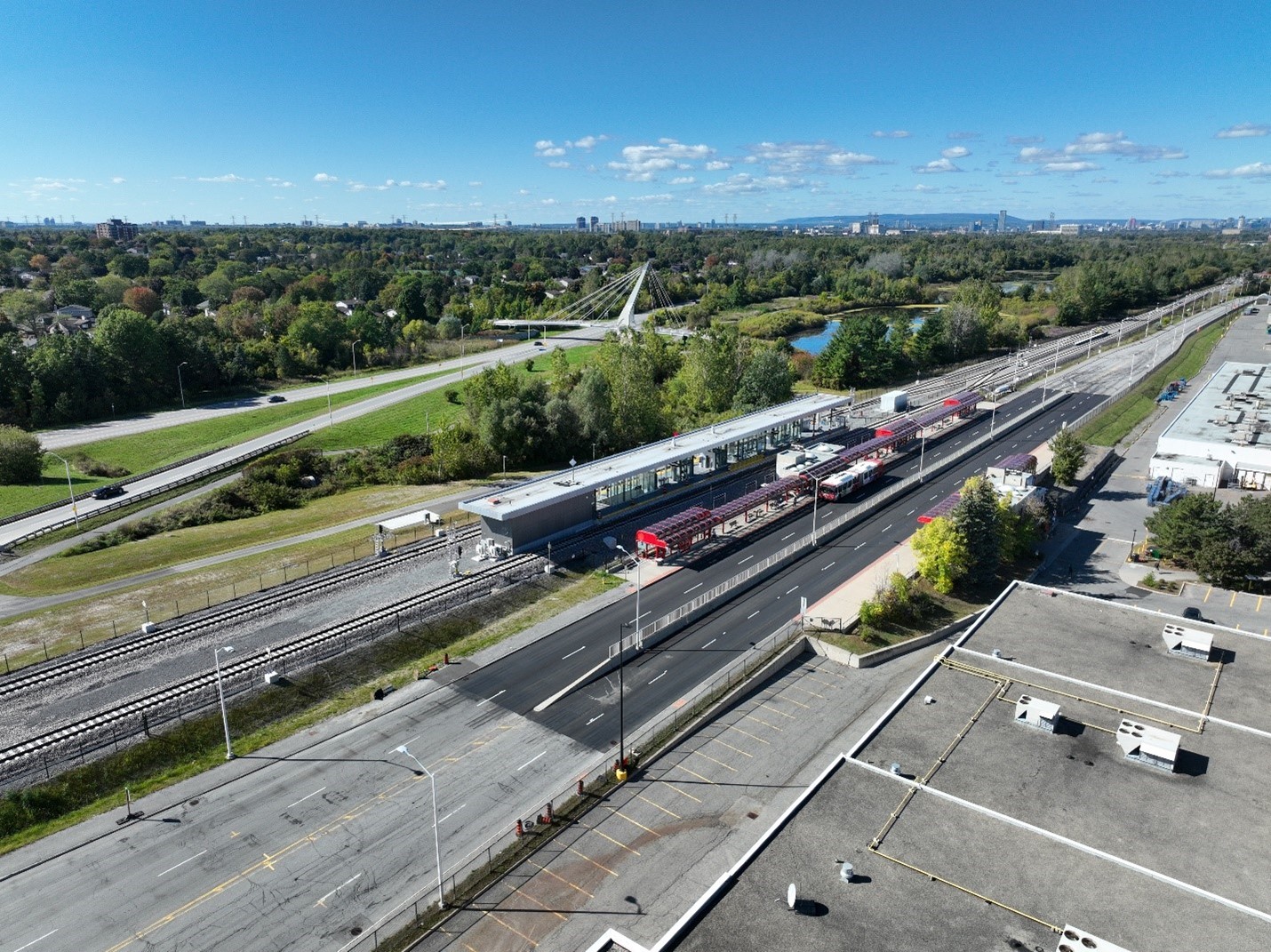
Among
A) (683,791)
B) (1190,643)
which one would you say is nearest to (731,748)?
(683,791)

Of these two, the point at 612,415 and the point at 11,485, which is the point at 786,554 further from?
the point at 11,485

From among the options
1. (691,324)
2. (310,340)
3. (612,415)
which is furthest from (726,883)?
(691,324)

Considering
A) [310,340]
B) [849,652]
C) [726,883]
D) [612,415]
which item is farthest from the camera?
[310,340]

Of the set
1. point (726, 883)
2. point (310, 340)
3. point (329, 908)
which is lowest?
point (329, 908)

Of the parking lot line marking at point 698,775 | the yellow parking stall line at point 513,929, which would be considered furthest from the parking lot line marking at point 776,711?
the yellow parking stall line at point 513,929

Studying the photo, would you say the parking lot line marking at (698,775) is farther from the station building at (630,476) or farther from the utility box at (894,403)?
the utility box at (894,403)

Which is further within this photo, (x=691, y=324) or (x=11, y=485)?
(x=691, y=324)
